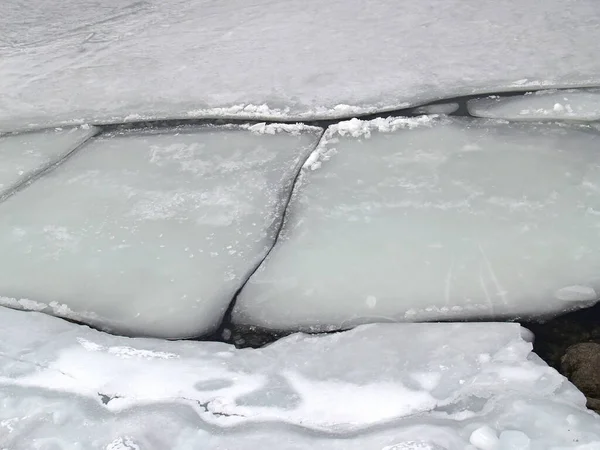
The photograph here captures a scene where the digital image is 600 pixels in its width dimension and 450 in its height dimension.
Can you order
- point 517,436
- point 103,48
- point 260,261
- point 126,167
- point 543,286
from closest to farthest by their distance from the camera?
1. point 517,436
2. point 543,286
3. point 260,261
4. point 126,167
5. point 103,48

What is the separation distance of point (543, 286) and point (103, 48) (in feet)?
5.91

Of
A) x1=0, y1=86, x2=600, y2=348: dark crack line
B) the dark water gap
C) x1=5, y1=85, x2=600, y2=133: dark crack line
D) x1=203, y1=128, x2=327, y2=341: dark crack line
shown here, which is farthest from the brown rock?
x1=5, y1=85, x2=600, y2=133: dark crack line

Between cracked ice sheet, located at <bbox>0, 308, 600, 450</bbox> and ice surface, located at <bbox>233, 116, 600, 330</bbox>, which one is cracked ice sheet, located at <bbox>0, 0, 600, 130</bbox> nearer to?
ice surface, located at <bbox>233, 116, 600, 330</bbox>

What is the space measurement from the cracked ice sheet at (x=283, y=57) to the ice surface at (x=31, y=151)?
8 centimetres

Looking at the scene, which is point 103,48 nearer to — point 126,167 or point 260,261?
point 126,167

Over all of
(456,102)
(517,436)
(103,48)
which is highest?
(103,48)

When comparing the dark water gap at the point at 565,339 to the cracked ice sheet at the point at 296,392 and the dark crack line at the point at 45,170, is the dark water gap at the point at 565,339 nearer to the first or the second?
the cracked ice sheet at the point at 296,392

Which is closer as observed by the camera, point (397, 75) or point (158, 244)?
point (158, 244)

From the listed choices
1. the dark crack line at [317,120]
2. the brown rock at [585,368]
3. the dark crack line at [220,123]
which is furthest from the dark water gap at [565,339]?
the dark crack line at [317,120]

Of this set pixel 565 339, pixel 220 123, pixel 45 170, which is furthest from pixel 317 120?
pixel 565 339

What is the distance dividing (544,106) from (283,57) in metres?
0.86

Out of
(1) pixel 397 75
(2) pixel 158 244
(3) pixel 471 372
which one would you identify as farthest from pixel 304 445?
(1) pixel 397 75

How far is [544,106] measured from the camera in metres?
1.66

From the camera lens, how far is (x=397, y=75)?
75.4 inches
